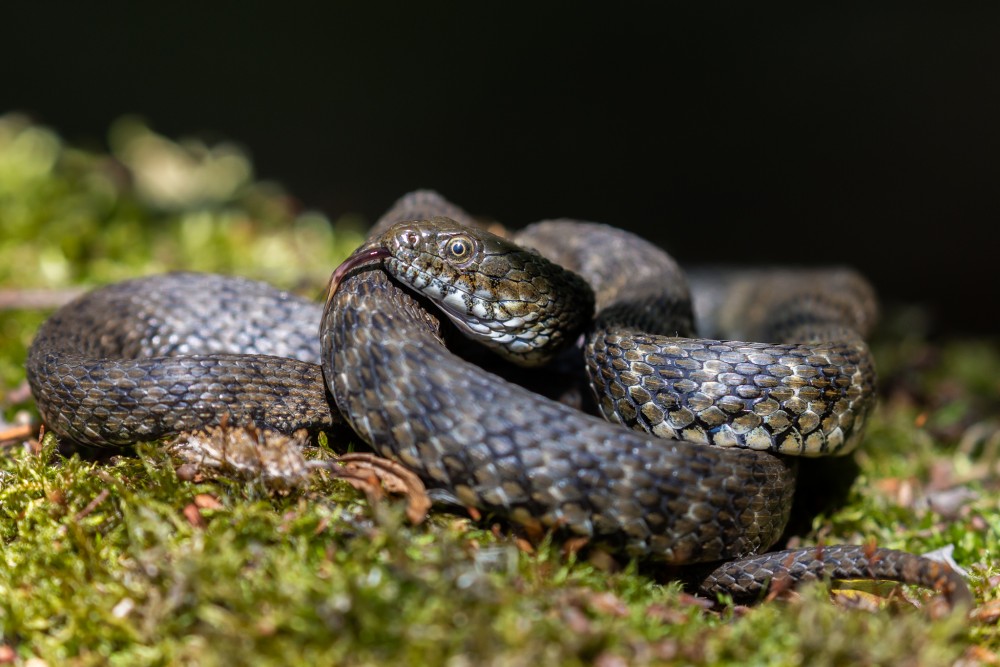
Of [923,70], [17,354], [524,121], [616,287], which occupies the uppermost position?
[923,70]

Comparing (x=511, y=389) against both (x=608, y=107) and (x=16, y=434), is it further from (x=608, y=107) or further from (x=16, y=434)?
(x=608, y=107)

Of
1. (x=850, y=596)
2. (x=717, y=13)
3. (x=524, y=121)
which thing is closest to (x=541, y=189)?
(x=524, y=121)

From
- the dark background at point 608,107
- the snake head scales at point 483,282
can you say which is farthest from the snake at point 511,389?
the dark background at point 608,107

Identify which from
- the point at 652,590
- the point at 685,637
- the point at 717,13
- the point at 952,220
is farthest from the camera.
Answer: the point at 717,13

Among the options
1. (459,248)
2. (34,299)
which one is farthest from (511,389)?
(34,299)

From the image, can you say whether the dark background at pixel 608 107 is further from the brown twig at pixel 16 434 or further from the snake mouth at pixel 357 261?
the snake mouth at pixel 357 261

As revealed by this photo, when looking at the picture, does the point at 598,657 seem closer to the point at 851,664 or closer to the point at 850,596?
the point at 851,664

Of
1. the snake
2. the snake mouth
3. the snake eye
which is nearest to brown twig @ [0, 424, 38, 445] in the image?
the snake
